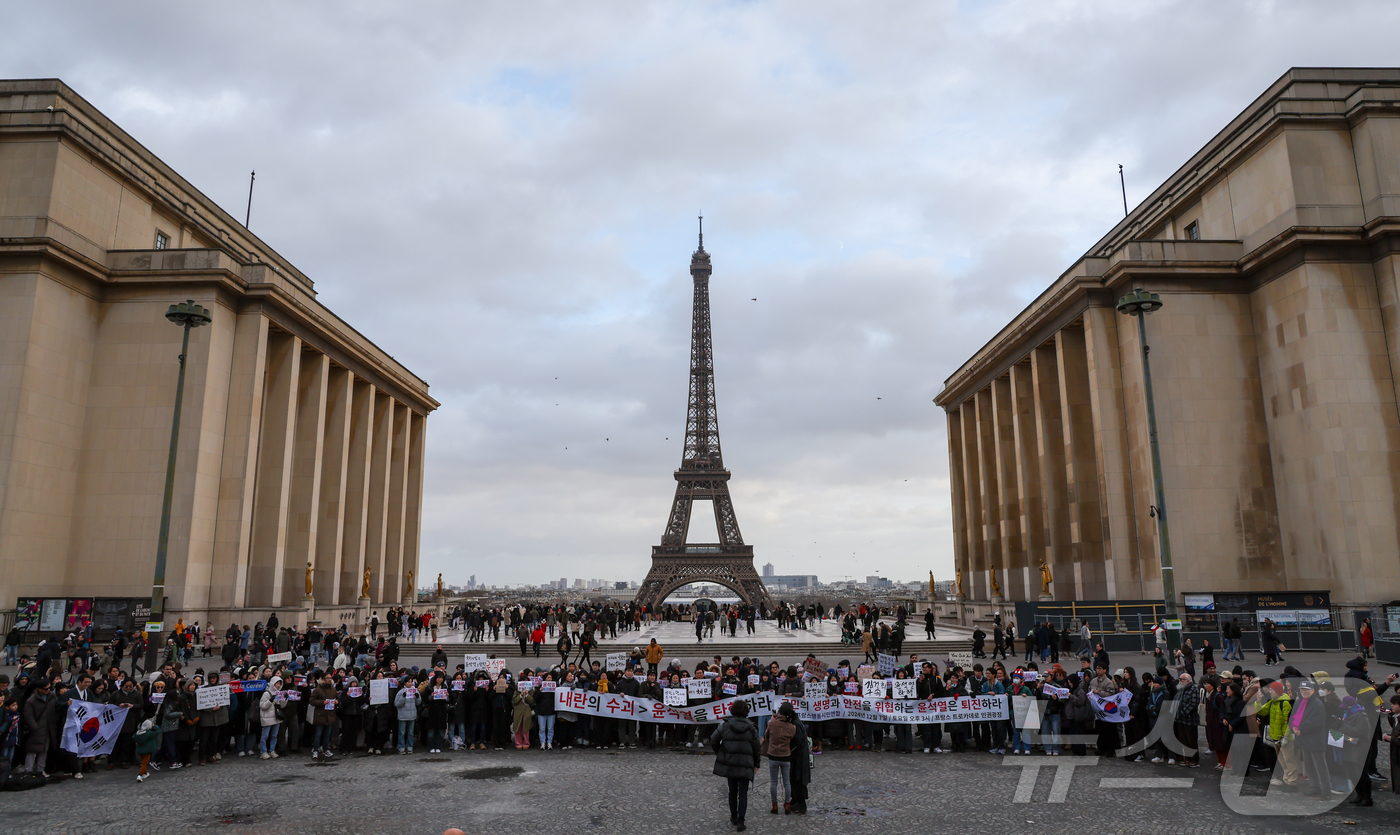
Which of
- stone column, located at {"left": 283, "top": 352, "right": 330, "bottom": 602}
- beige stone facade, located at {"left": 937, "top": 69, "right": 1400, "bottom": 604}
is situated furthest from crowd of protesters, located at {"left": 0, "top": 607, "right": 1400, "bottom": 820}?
stone column, located at {"left": 283, "top": 352, "right": 330, "bottom": 602}

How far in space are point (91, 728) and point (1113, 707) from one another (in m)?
17.4

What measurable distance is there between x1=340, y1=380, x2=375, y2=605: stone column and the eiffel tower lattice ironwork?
116 feet

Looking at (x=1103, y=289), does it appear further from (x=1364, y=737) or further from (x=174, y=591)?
(x=174, y=591)

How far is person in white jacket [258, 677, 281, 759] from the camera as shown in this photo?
15.7 meters

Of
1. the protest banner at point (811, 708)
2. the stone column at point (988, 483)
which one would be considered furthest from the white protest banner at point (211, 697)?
the stone column at point (988, 483)

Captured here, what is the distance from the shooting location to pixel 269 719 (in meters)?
15.7

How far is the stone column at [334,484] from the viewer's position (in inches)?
1820

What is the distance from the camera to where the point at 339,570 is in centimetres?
4781

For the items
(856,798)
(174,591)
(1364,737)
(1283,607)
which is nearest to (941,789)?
(856,798)

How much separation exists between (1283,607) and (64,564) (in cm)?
4699

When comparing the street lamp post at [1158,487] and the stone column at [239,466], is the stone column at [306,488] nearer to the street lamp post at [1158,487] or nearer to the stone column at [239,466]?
the stone column at [239,466]

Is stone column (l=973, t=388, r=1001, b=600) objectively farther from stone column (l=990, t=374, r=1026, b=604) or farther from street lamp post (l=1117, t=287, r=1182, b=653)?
street lamp post (l=1117, t=287, r=1182, b=653)

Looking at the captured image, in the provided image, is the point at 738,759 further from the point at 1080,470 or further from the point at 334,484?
the point at 334,484

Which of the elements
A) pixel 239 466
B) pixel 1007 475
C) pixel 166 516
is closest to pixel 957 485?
pixel 1007 475
